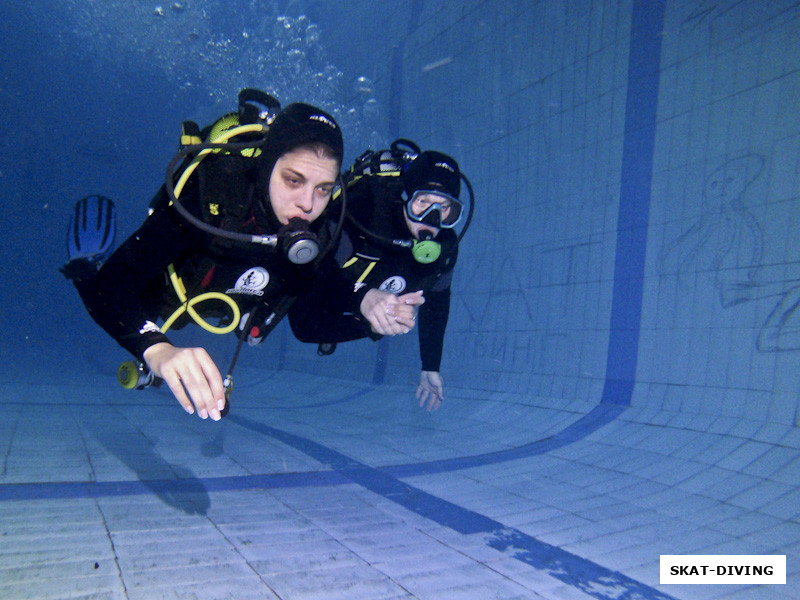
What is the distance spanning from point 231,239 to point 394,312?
96 centimetres

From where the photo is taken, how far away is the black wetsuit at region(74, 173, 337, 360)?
6.94 feet

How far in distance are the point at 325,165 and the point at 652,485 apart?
3.18 metres

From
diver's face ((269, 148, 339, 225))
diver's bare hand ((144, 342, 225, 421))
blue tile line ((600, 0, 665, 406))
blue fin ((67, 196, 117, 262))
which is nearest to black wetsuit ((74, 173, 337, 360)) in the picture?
diver's face ((269, 148, 339, 225))

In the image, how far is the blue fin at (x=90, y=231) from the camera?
4875 millimetres

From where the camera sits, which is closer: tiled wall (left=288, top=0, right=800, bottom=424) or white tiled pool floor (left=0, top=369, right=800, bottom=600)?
white tiled pool floor (left=0, top=369, right=800, bottom=600)

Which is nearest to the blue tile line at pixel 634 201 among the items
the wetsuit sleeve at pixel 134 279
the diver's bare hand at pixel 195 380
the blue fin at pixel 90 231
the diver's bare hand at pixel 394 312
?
the diver's bare hand at pixel 394 312

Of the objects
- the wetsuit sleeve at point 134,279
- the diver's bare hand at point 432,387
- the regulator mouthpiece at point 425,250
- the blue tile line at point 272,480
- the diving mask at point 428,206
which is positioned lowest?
the blue tile line at point 272,480

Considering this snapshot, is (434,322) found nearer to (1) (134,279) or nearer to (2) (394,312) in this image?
(2) (394,312)

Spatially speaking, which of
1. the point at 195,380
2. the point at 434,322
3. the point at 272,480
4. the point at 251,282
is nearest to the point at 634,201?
the point at 434,322

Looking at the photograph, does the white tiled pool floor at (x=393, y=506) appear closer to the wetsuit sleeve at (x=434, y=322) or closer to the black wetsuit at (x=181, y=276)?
the wetsuit sleeve at (x=434, y=322)

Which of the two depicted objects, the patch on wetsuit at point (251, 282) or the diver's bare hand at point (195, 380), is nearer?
the diver's bare hand at point (195, 380)

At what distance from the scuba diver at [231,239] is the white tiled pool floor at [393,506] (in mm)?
821

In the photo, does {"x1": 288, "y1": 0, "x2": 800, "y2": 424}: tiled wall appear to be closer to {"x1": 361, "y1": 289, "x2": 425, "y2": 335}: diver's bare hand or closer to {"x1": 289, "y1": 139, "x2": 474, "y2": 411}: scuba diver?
{"x1": 289, "y1": 139, "x2": 474, "y2": 411}: scuba diver

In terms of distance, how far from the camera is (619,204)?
5664 millimetres
